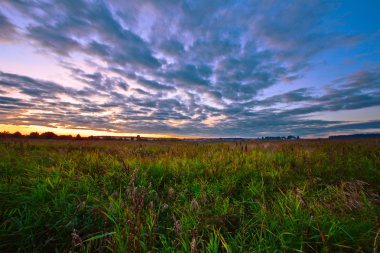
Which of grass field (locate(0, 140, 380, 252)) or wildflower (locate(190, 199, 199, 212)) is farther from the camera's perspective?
wildflower (locate(190, 199, 199, 212))

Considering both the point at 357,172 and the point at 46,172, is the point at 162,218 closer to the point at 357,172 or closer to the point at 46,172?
the point at 46,172

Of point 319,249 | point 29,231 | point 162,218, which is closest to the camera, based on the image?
point 319,249

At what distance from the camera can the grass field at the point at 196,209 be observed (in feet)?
7.68

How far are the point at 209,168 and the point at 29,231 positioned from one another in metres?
4.03

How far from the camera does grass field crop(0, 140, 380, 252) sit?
2.34m

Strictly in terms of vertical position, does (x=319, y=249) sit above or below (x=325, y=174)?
below

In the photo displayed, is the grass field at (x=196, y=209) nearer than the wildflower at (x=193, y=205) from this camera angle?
Yes

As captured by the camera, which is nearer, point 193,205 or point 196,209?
point 193,205

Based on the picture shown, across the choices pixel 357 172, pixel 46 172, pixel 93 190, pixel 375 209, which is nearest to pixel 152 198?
pixel 93 190

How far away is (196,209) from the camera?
3.39 meters

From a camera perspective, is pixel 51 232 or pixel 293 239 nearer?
pixel 293 239

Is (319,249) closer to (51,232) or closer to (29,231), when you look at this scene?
(51,232)

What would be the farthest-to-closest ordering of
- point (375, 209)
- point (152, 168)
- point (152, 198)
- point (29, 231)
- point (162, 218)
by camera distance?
1. point (152, 168)
2. point (152, 198)
3. point (162, 218)
4. point (375, 209)
5. point (29, 231)

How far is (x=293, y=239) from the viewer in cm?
243
